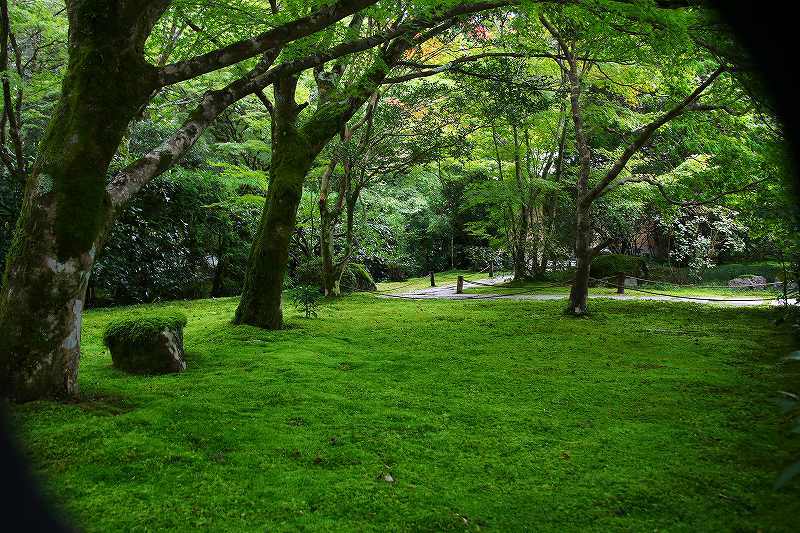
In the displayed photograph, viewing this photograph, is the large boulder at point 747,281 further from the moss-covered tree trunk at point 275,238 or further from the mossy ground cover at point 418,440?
the moss-covered tree trunk at point 275,238

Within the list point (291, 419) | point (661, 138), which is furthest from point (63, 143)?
point (661, 138)

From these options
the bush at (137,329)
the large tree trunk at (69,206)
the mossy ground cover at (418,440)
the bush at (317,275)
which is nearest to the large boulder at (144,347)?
the bush at (137,329)

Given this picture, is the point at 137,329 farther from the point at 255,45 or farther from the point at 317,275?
the point at 317,275

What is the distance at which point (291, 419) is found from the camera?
13.4 feet

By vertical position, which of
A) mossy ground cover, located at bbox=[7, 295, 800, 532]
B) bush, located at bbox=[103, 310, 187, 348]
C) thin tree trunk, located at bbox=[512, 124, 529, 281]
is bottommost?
mossy ground cover, located at bbox=[7, 295, 800, 532]

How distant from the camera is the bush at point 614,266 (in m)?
17.0

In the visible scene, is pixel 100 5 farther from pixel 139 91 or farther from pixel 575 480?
pixel 575 480

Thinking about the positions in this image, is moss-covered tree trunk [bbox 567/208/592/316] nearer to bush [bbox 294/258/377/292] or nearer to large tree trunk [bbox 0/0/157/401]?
bush [bbox 294/258/377/292]

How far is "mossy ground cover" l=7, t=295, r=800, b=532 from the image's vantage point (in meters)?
2.76

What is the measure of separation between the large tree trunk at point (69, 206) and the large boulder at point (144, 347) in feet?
4.17

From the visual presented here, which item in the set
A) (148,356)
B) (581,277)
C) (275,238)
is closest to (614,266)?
(581,277)

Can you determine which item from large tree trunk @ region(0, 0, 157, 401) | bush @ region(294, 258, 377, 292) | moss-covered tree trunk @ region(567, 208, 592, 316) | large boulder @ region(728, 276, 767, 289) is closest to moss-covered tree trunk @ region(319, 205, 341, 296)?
bush @ region(294, 258, 377, 292)

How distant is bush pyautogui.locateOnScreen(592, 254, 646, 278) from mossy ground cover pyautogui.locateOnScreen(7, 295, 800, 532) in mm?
10289

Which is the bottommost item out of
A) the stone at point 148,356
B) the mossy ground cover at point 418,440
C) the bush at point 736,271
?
the mossy ground cover at point 418,440
